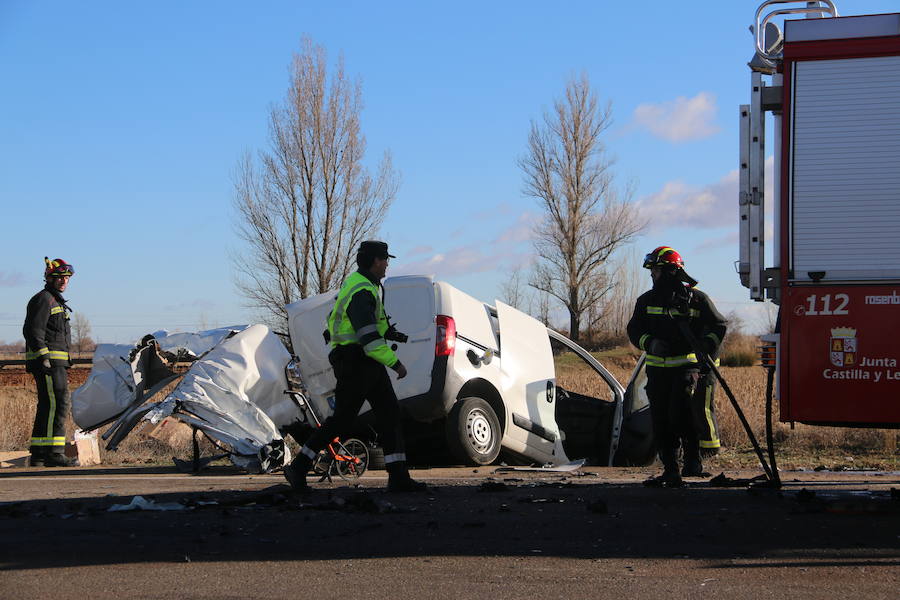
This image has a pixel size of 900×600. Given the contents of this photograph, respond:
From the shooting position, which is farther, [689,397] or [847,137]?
[689,397]

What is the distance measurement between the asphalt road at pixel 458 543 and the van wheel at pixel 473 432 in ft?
4.43

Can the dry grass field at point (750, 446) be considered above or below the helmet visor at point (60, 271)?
below

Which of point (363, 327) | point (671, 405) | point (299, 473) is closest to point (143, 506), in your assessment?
point (299, 473)

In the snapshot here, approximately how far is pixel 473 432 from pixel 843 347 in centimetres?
368

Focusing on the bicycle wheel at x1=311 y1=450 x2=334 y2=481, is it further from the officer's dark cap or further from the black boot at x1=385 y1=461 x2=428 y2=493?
the officer's dark cap

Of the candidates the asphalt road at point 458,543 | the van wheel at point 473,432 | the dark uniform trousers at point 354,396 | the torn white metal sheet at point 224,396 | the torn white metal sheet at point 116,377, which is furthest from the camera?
the torn white metal sheet at point 116,377

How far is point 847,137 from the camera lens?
689cm

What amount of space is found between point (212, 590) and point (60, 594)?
0.65 meters

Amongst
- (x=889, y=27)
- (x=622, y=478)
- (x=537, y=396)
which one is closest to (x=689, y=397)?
(x=622, y=478)

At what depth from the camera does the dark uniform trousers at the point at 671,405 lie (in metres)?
8.46

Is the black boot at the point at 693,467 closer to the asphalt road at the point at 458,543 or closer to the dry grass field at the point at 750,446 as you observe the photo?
the asphalt road at the point at 458,543

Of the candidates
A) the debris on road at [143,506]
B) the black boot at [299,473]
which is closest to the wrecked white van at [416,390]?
the black boot at [299,473]

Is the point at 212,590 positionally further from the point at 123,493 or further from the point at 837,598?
the point at 123,493

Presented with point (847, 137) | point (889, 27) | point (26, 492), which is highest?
point (889, 27)
